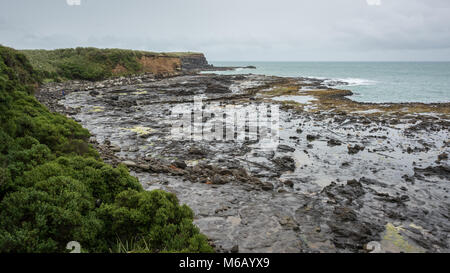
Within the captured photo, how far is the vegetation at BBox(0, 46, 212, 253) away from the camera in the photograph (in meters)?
6.27

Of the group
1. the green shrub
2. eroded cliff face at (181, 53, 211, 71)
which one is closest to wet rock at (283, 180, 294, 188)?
the green shrub

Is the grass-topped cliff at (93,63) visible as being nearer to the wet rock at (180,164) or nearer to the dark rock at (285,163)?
the wet rock at (180,164)

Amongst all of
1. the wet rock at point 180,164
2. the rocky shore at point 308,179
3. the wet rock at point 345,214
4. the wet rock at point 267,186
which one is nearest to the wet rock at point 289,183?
the rocky shore at point 308,179

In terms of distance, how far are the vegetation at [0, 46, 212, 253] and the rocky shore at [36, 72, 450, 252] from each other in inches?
94.7

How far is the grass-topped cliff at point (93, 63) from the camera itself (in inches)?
2503

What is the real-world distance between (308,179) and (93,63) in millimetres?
79802

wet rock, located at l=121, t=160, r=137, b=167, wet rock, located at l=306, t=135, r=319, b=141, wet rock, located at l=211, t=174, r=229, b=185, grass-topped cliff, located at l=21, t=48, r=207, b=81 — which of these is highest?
grass-topped cliff, located at l=21, t=48, r=207, b=81

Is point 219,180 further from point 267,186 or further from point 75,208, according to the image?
point 75,208

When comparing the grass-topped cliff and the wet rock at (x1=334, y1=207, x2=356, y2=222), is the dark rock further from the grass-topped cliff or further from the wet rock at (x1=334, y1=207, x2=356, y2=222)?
the grass-topped cliff

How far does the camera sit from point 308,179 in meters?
15.4

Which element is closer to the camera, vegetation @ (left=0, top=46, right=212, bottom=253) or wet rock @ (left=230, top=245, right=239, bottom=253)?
vegetation @ (left=0, top=46, right=212, bottom=253)
